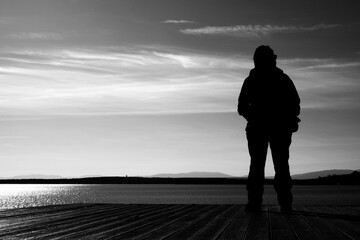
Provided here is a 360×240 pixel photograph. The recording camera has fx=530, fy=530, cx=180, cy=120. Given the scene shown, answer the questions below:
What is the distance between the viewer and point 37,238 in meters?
6.37

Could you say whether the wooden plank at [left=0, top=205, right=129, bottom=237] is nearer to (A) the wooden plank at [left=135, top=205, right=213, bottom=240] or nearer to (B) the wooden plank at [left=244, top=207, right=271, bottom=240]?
(A) the wooden plank at [left=135, top=205, right=213, bottom=240]

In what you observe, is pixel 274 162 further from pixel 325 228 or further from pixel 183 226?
pixel 183 226

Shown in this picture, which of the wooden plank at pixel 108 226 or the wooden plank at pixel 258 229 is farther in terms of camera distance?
the wooden plank at pixel 108 226

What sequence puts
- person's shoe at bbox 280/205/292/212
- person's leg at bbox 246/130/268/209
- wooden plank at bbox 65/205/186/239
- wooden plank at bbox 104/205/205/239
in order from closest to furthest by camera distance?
wooden plank at bbox 104/205/205/239 < wooden plank at bbox 65/205/186/239 < person's shoe at bbox 280/205/292/212 < person's leg at bbox 246/130/268/209

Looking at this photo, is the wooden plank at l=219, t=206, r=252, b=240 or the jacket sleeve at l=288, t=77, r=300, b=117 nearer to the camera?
the wooden plank at l=219, t=206, r=252, b=240

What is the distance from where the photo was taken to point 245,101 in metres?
10.5

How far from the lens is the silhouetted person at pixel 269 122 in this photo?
1029 cm

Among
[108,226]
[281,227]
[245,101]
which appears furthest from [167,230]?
[245,101]

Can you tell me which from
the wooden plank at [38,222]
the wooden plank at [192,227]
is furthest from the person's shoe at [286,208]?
the wooden plank at [38,222]

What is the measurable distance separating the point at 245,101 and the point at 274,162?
133cm

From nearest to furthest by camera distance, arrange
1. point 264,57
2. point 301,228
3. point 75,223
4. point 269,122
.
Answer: point 301,228 < point 75,223 < point 269,122 < point 264,57

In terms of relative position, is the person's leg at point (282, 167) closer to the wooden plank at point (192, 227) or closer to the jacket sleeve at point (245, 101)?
the jacket sleeve at point (245, 101)

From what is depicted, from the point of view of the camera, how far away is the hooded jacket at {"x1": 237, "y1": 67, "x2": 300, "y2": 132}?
10312 millimetres

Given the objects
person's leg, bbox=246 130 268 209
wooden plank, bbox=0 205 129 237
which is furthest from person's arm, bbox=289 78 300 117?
wooden plank, bbox=0 205 129 237
